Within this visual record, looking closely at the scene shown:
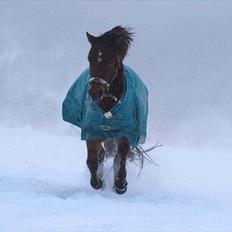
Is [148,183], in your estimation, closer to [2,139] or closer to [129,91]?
[129,91]

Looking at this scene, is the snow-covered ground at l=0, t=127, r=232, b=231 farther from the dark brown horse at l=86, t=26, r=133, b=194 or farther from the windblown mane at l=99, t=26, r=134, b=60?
the windblown mane at l=99, t=26, r=134, b=60

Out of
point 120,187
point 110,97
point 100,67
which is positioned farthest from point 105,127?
point 100,67

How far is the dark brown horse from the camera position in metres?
7.12

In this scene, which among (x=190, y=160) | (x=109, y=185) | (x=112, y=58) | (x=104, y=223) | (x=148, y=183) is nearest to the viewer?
(x=104, y=223)

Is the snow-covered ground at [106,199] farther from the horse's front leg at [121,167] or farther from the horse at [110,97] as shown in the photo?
the horse at [110,97]

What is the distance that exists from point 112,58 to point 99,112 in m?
0.77

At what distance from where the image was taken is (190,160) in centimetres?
1728

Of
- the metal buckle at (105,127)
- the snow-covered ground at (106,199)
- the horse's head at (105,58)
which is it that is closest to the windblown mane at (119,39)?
the horse's head at (105,58)

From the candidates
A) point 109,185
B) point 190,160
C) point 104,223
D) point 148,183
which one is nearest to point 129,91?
point 109,185

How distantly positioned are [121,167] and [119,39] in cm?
164

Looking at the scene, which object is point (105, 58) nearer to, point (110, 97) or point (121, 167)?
point (110, 97)

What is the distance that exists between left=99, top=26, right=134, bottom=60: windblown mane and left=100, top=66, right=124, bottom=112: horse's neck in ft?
0.96

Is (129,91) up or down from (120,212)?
up

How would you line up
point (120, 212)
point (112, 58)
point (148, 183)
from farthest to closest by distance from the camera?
point (148, 183)
point (112, 58)
point (120, 212)
